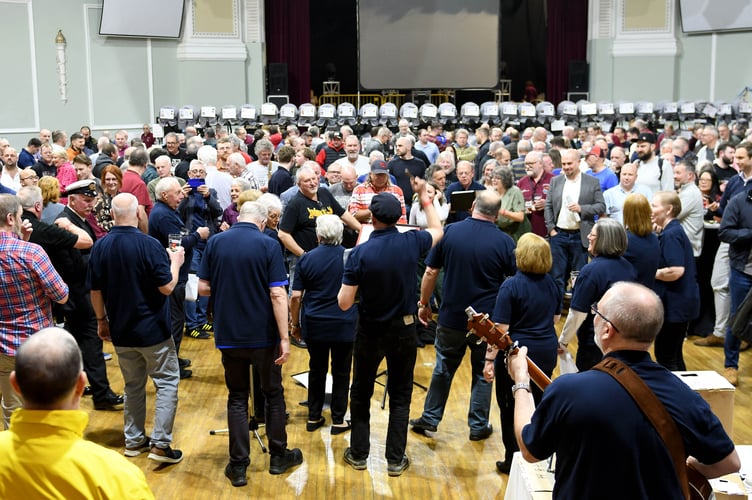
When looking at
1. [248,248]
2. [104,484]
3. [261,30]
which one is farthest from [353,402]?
[261,30]

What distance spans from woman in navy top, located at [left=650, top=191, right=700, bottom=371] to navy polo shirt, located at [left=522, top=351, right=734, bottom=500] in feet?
9.88

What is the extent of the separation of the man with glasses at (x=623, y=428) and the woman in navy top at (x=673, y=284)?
116 inches

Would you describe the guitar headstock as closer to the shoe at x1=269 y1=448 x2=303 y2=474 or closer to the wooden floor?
the wooden floor

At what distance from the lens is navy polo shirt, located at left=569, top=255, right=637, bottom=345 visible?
4.47m

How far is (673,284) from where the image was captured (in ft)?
17.4

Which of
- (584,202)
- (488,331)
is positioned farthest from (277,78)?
(488,331)

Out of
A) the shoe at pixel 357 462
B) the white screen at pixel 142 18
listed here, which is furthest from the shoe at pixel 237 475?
the white screen at pixel 142 18

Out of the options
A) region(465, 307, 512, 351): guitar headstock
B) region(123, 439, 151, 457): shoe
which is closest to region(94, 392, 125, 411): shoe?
region(123, 439, 151, 457): shoe

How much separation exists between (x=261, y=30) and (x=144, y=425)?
1641cm

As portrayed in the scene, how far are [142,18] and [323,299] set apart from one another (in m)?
15.0

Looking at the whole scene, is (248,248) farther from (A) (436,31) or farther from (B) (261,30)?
(A) (436,31)

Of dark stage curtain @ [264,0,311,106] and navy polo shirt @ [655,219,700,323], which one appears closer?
navy polo shirt @ [655,219,700,323]

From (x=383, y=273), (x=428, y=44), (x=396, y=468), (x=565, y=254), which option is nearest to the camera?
(x=383, y=273)

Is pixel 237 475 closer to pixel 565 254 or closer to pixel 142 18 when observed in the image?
pixel 565 254
